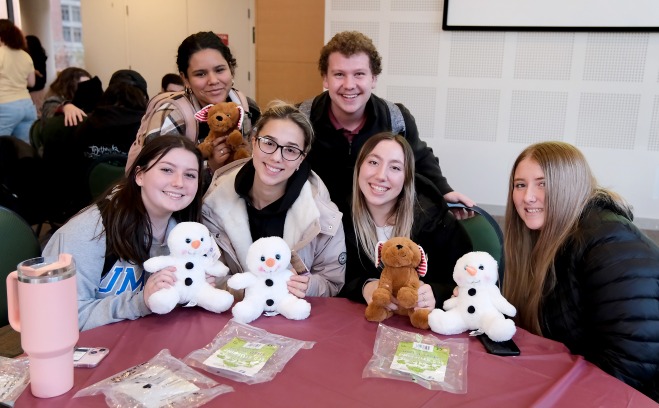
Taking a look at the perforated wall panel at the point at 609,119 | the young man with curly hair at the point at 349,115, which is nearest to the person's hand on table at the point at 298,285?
the young man with curly hair at the point at 349,115

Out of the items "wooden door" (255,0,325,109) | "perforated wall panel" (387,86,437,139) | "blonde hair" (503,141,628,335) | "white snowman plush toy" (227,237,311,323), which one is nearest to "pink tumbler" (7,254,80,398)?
Answer: "white snowman plush toy" (227,237,311,323)

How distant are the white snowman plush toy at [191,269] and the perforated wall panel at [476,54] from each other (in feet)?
12.5

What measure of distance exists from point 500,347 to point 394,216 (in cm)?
76

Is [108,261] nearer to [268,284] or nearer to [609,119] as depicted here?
[268,284]

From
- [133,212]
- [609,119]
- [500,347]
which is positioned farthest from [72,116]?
[609,119]

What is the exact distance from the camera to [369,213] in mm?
2055

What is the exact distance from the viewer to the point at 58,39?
7.91 metres

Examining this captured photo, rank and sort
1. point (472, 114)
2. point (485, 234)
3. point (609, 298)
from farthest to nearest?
point (472, 114) < point (485, 234) < point (609, 298)

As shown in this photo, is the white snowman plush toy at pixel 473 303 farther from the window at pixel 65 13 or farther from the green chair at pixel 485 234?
the window at pixel 65 13

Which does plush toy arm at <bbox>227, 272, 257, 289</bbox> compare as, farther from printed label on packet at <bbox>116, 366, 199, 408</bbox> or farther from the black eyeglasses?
the black eyeglasses

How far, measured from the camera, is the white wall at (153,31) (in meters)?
6.78

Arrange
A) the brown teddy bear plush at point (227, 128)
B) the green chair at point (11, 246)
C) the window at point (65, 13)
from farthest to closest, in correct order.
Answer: the window at point (65, 13), the brown teddy bear plush at point (227, 128), the green chair at point (11, 246)

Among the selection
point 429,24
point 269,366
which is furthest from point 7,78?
point 269,366

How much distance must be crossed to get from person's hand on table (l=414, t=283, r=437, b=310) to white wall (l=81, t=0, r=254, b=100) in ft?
18.5
